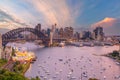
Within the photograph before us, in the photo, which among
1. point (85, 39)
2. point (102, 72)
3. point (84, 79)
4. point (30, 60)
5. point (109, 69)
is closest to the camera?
point (84, 79)

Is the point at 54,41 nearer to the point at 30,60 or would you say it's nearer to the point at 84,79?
the point at 30,60

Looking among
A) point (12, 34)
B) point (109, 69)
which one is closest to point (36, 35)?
point (12, 34)

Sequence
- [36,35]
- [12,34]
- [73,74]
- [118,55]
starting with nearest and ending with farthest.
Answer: [73,74]
[118,55]
[12,34]
[36,35]

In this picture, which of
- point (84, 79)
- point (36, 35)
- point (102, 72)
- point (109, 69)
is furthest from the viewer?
point (36, 35)

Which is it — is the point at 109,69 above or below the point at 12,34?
below

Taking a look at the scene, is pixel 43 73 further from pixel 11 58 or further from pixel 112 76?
pixel 11 58

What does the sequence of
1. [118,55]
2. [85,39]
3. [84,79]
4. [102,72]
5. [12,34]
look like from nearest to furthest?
[84,79] < [102,72] < [118,55] < [12,34] < [85,39]

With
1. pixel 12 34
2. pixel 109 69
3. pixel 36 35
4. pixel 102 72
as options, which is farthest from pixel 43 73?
pixel 36 35

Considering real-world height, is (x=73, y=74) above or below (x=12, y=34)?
below

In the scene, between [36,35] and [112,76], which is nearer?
[112,76]
